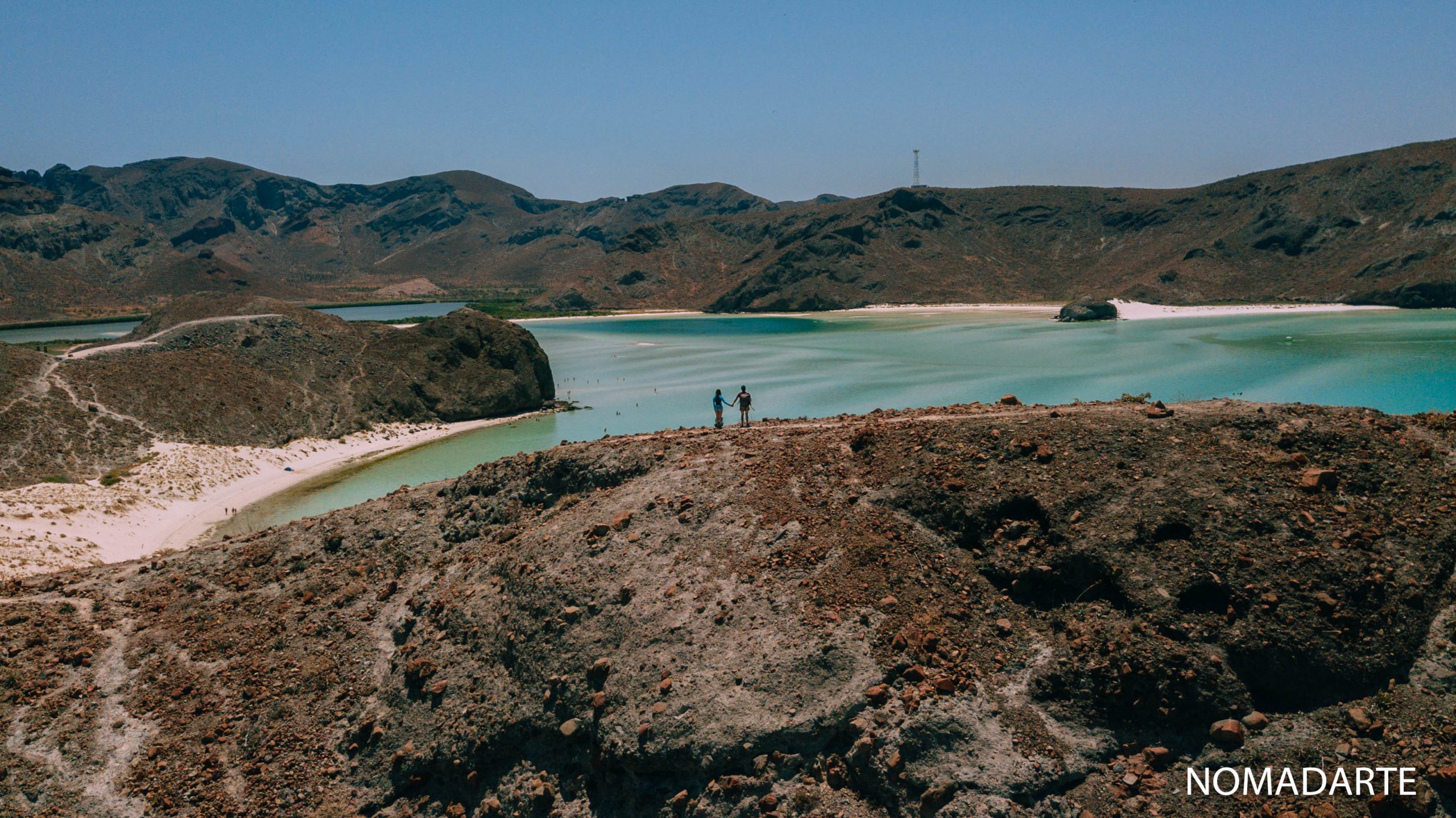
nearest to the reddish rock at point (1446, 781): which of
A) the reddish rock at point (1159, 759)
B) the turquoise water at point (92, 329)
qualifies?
the reddish rock at point (1159, 759)

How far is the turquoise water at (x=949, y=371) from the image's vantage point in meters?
45.2

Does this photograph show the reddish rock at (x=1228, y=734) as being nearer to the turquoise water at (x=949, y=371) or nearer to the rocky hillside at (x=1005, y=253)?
the turquoise water at (x=949, y=371)

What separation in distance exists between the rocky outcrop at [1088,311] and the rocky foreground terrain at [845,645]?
102 m

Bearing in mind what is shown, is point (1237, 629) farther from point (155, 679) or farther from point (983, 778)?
point (155, 679)

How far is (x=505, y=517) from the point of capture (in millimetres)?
16406

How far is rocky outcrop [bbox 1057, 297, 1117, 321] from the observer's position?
10669cm

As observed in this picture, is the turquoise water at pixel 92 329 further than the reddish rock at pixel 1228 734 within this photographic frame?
Yes

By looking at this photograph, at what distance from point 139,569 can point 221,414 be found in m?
29.3

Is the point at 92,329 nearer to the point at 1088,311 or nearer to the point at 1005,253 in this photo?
the point at 1088,311

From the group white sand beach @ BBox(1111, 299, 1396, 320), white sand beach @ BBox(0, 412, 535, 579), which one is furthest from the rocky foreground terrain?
white sand beach @ BBox(1111, 299, 1396, 320)

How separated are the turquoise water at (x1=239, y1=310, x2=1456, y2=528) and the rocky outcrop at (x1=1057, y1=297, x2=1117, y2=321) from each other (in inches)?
161

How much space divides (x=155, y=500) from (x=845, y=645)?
34647 mm

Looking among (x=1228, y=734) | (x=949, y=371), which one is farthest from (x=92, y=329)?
(x=1228, y=734)

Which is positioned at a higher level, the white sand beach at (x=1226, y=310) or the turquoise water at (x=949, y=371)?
the white sand beach at (x=1226, y=310)
